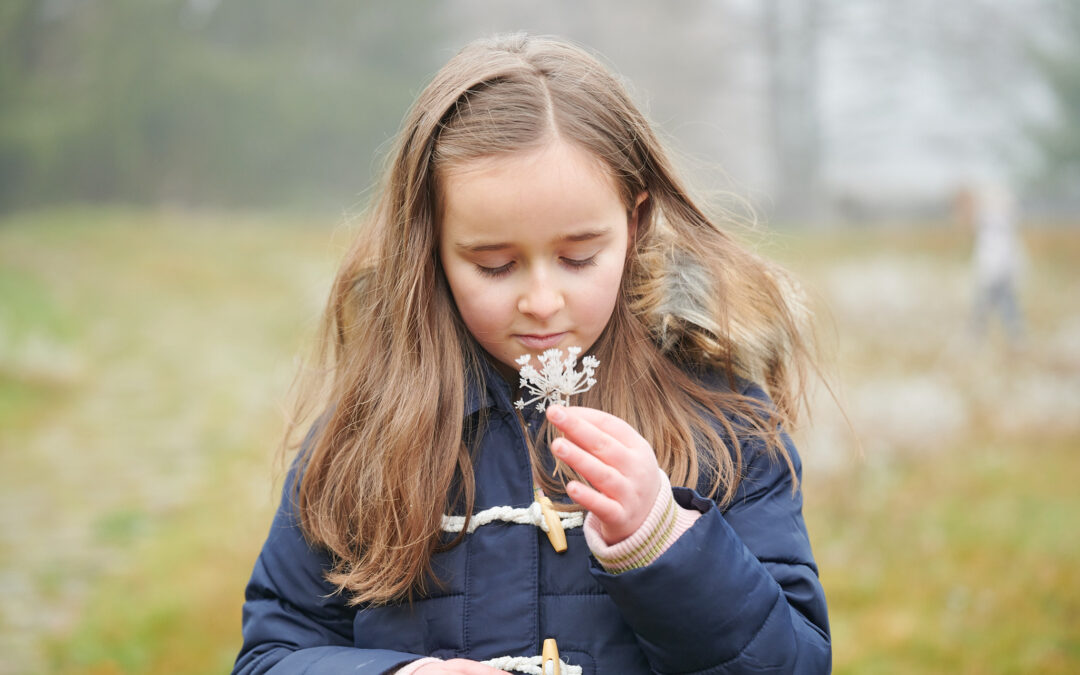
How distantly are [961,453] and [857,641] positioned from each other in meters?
2.28

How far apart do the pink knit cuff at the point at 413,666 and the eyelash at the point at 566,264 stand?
2.65 ft

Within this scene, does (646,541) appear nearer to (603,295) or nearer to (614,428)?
(614,428)

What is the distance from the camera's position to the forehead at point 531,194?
1.81 meters

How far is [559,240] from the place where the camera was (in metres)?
1.83

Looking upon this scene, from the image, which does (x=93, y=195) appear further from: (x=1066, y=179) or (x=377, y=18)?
(x=1066, y=179)

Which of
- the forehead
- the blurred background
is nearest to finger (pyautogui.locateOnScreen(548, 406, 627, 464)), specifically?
the forehead

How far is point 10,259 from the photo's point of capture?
298 inches

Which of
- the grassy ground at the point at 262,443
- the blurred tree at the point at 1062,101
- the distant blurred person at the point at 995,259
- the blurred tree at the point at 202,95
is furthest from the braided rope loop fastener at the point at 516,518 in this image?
the blurred tree at the point at 202,95

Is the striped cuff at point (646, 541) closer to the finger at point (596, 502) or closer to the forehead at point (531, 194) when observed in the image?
the finger at point (596, 502)

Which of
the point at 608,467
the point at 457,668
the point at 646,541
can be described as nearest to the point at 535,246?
the point at 608,467

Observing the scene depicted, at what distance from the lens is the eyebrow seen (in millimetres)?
1840

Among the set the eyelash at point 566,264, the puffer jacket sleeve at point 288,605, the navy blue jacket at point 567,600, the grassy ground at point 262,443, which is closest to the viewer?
the navy blue jacket at point 567,600

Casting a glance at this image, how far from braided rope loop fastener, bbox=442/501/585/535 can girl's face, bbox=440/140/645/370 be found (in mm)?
337

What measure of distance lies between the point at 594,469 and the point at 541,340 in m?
0.44
